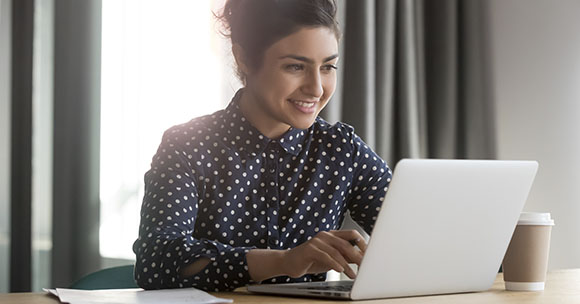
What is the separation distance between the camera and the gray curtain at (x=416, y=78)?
277cm

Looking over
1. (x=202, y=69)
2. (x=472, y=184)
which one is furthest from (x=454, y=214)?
(x=202, y=69)

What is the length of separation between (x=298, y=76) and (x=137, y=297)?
2.36ft

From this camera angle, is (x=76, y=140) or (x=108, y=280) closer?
(x=108, y=280)

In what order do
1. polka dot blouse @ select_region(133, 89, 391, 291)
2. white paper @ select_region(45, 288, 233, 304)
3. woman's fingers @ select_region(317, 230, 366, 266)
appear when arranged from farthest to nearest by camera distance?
polka dot blouse @ select_region(133, 89, 391, 291), woman's fingers @ select_region(317, 230, 366, 266), white paper @ select_region(45, 288, 233, 304)

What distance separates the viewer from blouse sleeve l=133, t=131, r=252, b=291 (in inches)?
49.9

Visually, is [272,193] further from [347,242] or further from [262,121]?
[347,242]

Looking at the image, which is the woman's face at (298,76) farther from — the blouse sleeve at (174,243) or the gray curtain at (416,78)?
the gray curtain at (416,78)

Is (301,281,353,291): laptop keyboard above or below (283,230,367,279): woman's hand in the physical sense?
below

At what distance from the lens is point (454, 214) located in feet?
3.63

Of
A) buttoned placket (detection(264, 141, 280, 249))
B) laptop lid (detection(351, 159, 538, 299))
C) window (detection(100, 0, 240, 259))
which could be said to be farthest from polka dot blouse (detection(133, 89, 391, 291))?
window (detection(100, 0, 240, 259))

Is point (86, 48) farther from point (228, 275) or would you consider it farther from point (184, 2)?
point (228, 275)

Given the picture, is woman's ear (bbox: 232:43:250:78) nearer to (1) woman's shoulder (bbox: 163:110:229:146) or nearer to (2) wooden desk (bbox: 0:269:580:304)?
(1) woman's shoulder (bbox: 163:110:229:146)

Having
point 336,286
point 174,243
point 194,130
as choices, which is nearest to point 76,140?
point 194,130

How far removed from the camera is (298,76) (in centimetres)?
163
